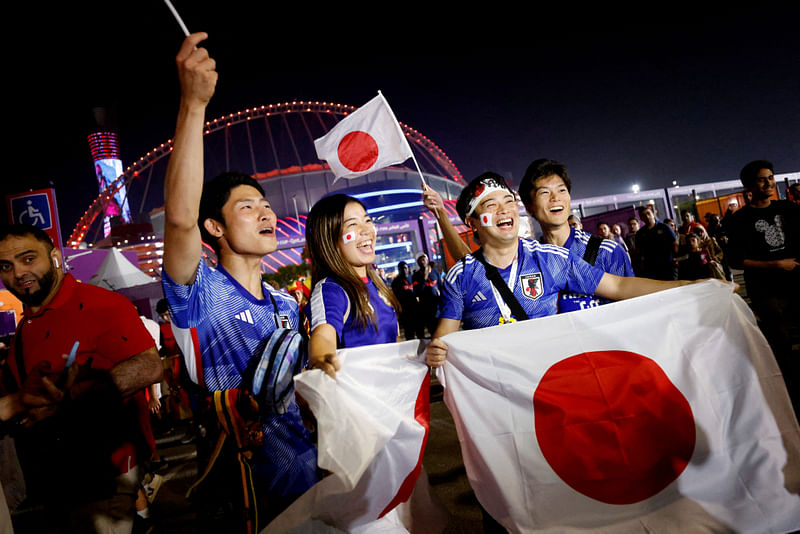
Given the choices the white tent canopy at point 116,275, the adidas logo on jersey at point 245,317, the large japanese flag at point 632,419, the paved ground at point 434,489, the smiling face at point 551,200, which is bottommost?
the paved ground at point 434,489

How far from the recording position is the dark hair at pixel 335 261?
221cm

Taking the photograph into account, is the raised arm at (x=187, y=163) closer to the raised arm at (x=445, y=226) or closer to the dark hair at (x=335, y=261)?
the dark hair at (x=335, y=261)

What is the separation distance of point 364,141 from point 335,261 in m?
2.32

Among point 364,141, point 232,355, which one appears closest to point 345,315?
point 232,355

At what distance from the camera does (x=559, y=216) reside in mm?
3309

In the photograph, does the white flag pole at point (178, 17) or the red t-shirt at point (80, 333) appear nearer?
the white flag pole at point (178, 17)

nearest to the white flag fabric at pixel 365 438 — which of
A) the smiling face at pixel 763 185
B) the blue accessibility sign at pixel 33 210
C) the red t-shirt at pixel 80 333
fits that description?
the red t-shirt at pixel 80 333

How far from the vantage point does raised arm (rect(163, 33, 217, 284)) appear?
5.23ft

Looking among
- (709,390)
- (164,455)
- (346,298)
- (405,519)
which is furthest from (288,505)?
(164,455)

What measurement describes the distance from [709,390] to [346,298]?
1.90 metres

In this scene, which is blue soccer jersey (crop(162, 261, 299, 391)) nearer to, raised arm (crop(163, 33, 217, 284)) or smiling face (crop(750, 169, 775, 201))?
raised arm (crop(163, 33, 217, 284))

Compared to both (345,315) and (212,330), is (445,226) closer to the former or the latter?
(345,315)

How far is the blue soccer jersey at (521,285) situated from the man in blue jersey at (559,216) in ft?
1.81

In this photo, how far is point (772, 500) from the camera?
2.12m
